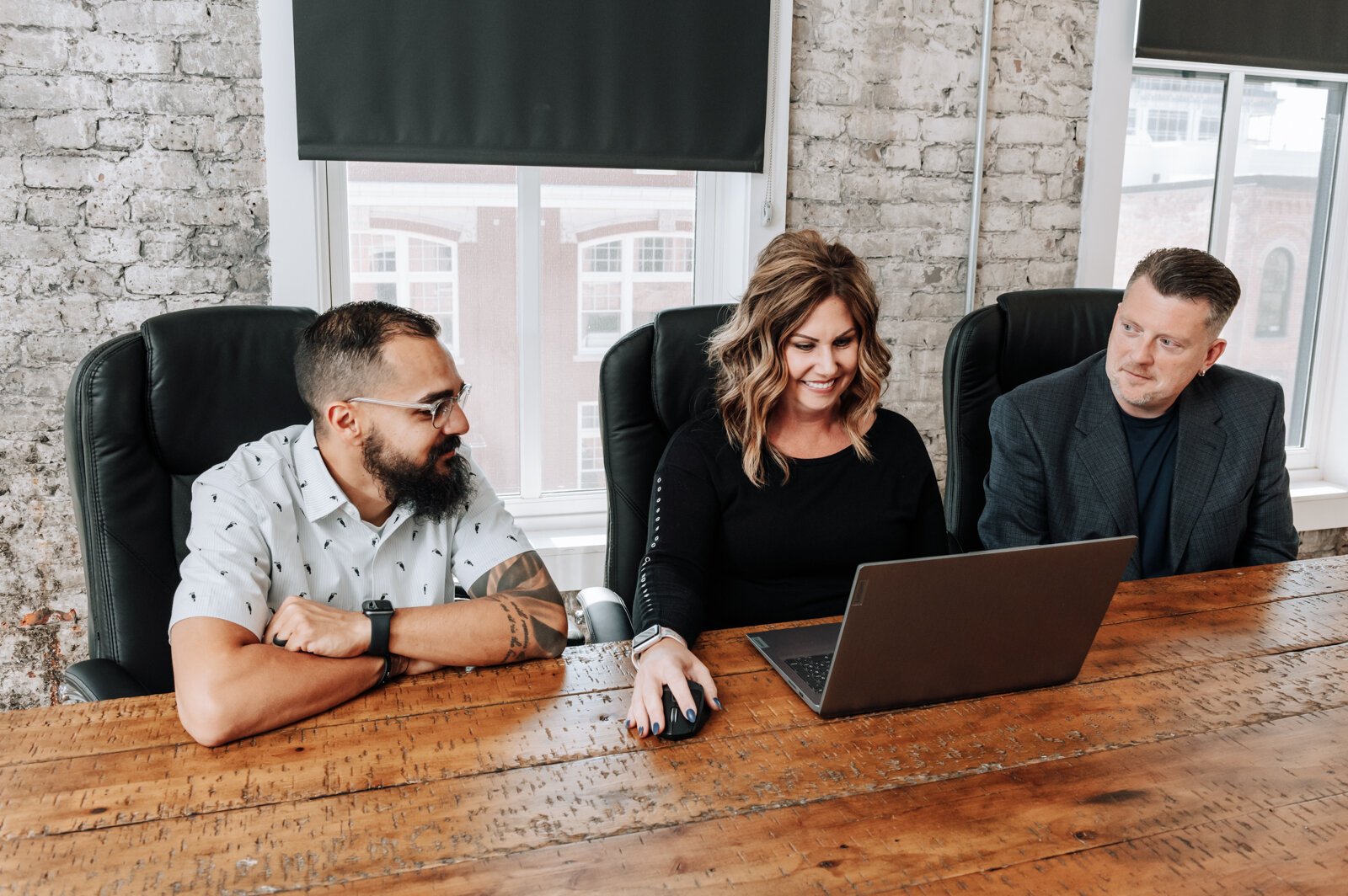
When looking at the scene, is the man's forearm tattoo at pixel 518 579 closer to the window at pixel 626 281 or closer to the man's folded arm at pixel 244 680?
the man's folded arm at pixel 244 680

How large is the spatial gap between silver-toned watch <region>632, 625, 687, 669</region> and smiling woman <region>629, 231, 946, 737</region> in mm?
279

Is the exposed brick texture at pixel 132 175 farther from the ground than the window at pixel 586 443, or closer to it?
farther from the ground

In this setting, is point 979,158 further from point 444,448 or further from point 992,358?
point 444,448

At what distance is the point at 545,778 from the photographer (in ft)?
3.52

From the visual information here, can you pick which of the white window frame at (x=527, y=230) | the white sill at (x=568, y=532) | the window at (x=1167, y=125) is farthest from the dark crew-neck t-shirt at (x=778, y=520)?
the window at (x=1167, y=125)

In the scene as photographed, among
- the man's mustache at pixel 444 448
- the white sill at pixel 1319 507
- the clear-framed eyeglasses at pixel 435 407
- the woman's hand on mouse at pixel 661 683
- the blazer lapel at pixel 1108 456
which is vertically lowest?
the white sill at pixel 1319 507

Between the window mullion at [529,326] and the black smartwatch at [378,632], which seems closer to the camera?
the black smartwatch at [378,632]

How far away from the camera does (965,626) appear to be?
3.93ft

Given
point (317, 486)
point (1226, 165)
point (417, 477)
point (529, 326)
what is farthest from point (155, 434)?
point (1226, 165)

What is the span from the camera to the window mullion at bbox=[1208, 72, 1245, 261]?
11.0 ft

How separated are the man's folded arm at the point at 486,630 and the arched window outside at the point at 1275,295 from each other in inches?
124

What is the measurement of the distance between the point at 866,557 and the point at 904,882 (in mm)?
927

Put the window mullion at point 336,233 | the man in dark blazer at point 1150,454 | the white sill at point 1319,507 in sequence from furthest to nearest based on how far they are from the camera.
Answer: the white sill at point 1319,507
the window mullion at point 336,233
the man in dark blazer at point 1150,454

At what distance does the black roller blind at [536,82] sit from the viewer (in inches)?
93.5
